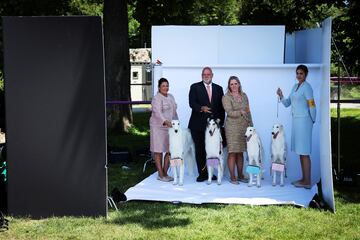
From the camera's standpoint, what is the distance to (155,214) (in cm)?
641

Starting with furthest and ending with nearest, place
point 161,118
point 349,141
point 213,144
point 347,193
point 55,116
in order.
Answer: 1. point 349,141
2. point 161,118
3. point 213,144
4. point 347,193
5. point 55,116

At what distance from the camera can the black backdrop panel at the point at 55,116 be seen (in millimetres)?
5859

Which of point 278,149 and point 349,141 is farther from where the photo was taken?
point 349,141

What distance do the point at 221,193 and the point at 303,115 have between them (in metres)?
Answer: 1.72

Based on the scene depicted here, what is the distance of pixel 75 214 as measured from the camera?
6.16 m

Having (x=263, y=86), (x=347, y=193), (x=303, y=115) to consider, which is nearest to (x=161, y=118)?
(x=263, y=86)

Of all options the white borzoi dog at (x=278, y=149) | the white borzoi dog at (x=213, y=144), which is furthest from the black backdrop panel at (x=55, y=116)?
the white borzoi dog at (x=278, y=149)

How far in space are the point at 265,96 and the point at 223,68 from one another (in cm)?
86

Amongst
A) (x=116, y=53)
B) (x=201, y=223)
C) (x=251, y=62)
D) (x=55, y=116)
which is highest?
Answer: (x=116, y=53)

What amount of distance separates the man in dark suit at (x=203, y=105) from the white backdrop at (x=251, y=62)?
57 centimetres

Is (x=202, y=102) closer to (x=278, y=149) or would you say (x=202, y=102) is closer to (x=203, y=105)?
(x=203, y=105)

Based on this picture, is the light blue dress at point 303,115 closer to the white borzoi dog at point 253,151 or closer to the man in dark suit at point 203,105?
the white borzoi dog at point 253,151

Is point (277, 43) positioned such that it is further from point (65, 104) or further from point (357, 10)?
point (65, 104)

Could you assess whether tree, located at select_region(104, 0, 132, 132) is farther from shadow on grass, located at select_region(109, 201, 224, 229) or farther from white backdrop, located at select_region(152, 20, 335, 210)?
shadow on grass, located at select_region(109, 201, 224, 229)
